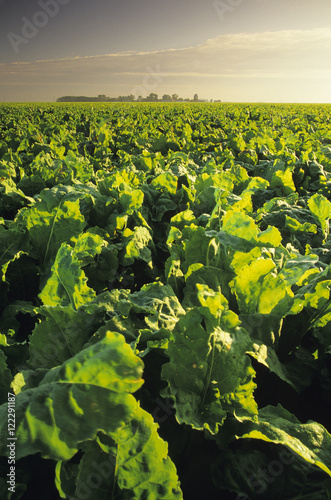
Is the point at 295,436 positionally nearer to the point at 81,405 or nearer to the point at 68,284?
the point at 81,405

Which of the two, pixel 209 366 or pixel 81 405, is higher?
pixel 81 405

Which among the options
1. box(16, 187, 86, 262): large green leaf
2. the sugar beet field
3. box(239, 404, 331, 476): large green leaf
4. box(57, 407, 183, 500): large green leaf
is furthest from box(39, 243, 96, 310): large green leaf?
box(239, 404, 331, 476): large green leaf

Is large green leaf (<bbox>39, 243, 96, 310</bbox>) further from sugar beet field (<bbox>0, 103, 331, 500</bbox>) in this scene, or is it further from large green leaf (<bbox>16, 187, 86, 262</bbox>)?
large green leaf (<bbox>16, 187, 86, 262</bbox>)

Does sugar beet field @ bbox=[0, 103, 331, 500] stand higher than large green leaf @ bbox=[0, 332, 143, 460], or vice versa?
large green leaf @ bbox=[0, 332, 143, 460]

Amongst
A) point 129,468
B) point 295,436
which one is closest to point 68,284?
point 129,468

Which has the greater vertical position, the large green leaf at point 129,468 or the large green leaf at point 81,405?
the large green leaf at point 81,405

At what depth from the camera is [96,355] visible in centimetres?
85

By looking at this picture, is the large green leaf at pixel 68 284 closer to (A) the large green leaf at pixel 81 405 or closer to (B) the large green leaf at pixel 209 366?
(B) the large green leaf at pixel 209 366

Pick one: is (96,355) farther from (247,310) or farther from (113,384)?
(247,310)

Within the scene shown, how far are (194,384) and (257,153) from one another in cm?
731

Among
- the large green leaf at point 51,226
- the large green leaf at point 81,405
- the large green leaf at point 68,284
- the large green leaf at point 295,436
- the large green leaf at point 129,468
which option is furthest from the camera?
the large green leaf at point 51,226

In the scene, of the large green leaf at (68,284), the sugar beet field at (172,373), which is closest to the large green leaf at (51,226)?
the sugar beet field at (172,373)

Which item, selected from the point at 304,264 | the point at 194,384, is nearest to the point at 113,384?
the point at 194,384

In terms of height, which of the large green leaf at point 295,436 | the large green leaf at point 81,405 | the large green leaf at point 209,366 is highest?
the large green leaf at point 81,405
